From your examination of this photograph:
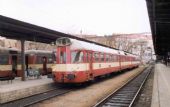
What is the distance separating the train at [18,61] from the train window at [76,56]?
193 cm

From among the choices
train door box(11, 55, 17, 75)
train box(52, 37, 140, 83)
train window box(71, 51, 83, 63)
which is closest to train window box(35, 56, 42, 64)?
train door box(11, 55, 17, 75)

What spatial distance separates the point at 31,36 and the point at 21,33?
159 cm

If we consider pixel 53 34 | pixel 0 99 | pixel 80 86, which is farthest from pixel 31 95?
pixel 53 34

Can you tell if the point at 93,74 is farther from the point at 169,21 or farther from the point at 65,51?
the point at 169,21

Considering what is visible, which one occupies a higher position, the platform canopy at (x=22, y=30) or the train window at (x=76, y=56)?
the platform canopy at (x=22, y=30)

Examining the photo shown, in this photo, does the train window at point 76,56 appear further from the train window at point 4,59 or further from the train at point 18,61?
the train window at point 4,59

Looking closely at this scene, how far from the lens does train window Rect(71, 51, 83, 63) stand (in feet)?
62.2

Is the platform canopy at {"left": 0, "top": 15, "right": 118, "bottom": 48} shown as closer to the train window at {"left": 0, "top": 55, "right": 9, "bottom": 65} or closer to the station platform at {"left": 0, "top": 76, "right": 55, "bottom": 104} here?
the train window at {"left": 0, "top": 55, "right": 9, "bottom": 65}

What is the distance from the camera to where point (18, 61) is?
26.0m

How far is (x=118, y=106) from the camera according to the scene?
12.8m

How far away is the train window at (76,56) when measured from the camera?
19.0 metres

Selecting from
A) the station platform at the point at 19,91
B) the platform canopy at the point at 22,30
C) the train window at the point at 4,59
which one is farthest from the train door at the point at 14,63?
the station platform at the point at 19,91

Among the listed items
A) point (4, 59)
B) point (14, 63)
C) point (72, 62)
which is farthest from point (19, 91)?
point (14, 63)

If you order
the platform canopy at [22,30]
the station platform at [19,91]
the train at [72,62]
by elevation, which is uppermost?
the platform canopy at [22,30]
